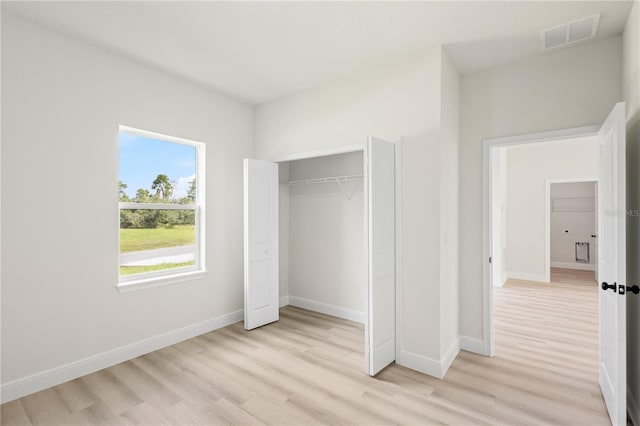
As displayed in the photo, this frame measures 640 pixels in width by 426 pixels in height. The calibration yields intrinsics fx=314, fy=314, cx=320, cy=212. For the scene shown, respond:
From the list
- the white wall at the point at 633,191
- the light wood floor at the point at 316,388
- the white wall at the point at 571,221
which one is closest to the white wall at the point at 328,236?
the light wood floor at the point at 316,388

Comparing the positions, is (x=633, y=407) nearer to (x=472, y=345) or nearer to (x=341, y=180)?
(x=472, y=345)

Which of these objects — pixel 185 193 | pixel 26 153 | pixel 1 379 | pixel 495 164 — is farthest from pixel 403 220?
pixel 495 164

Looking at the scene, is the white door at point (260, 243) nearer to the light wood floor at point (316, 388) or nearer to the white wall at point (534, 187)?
the light wood floor at point (316, 388)

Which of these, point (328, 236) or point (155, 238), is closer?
point (155, 238)

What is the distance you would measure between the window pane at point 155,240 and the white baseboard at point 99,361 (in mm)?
730

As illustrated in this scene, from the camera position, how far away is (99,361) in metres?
2.86

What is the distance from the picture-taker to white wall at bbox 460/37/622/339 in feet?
8.87

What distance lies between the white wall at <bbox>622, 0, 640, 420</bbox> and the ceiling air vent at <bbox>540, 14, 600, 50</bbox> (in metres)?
0.22

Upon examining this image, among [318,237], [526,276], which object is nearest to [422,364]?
[318,237]

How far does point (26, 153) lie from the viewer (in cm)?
248

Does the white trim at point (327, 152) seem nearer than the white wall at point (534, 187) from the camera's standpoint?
Yes

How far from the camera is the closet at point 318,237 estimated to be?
2.97 m

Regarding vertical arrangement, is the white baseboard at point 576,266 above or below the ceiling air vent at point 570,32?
below

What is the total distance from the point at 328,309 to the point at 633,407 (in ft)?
9.99
